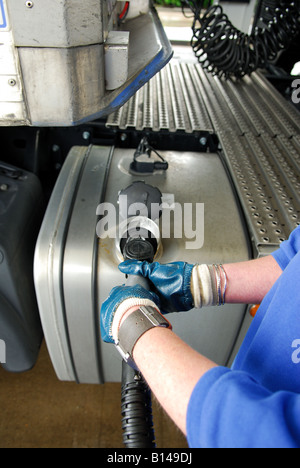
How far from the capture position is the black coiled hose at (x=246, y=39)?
61.8 inches

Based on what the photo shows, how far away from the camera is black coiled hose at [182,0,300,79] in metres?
1.57

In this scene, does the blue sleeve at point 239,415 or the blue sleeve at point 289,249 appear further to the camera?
the blue sleeve at point 289,249

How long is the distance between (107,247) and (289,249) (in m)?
0.42

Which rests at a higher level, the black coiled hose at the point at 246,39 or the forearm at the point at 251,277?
the black coiled hose at the point at 246,39

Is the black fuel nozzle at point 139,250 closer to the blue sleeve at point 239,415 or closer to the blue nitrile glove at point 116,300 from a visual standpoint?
the blue nitrile glove at point 116,300

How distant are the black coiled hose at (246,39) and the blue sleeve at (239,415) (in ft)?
5.42

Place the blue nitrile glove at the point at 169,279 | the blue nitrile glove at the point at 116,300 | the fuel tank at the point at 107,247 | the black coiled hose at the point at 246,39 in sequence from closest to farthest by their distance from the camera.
Answer: the blue nitrile glove at the point at 116,300, the blue nitrile glove at the point at 169,279, the fuel tank at the point at 107,247, the black coiled hose at the point at 246,39

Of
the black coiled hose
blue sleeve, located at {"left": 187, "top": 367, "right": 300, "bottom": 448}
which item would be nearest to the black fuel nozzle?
blue sleeve, located at {"left": 187, "top": 367, "right": 300, "bottom": 448}

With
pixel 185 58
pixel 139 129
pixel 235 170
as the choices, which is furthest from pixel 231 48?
pixel 235 170

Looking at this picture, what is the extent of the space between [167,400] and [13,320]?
647 mm

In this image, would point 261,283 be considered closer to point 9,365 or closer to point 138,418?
point 138,418

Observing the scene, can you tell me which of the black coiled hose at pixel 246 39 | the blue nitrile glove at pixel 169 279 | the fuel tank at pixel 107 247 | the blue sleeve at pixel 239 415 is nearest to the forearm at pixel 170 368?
the blue sleeve at pixel 239 415

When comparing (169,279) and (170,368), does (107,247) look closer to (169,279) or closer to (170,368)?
(169,279)

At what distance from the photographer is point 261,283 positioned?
0.68 metres
